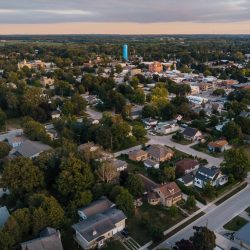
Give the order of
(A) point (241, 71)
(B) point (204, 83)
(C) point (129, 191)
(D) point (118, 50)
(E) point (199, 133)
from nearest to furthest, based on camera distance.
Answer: (C) point (129, 191) → (E) point (199, 133) → (B) point (204, 83) → (A) point (241, 71) → (D) point (118, 50)

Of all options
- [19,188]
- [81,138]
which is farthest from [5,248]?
[81,138]

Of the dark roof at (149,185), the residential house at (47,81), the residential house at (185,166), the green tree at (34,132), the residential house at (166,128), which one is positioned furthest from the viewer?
the residential house at (47,81)

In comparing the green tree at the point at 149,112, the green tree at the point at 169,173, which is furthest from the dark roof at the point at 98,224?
the green tree at the point at 149,112

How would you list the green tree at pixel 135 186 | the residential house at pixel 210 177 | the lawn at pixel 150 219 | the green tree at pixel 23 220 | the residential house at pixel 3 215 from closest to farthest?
the green tree at pixel 23 220 → the lawn at pixel 150 219 → the residential house at pixel 3 215 → the green tree at pixel 135 186 → the residential house at pixel 210 177

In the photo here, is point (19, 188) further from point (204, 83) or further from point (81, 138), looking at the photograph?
point (204, 83)

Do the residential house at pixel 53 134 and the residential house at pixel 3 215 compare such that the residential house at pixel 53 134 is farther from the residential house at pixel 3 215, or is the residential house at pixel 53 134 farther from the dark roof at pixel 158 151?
the residential house at pixel 3 215

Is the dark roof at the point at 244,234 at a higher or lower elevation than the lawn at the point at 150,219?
higher
